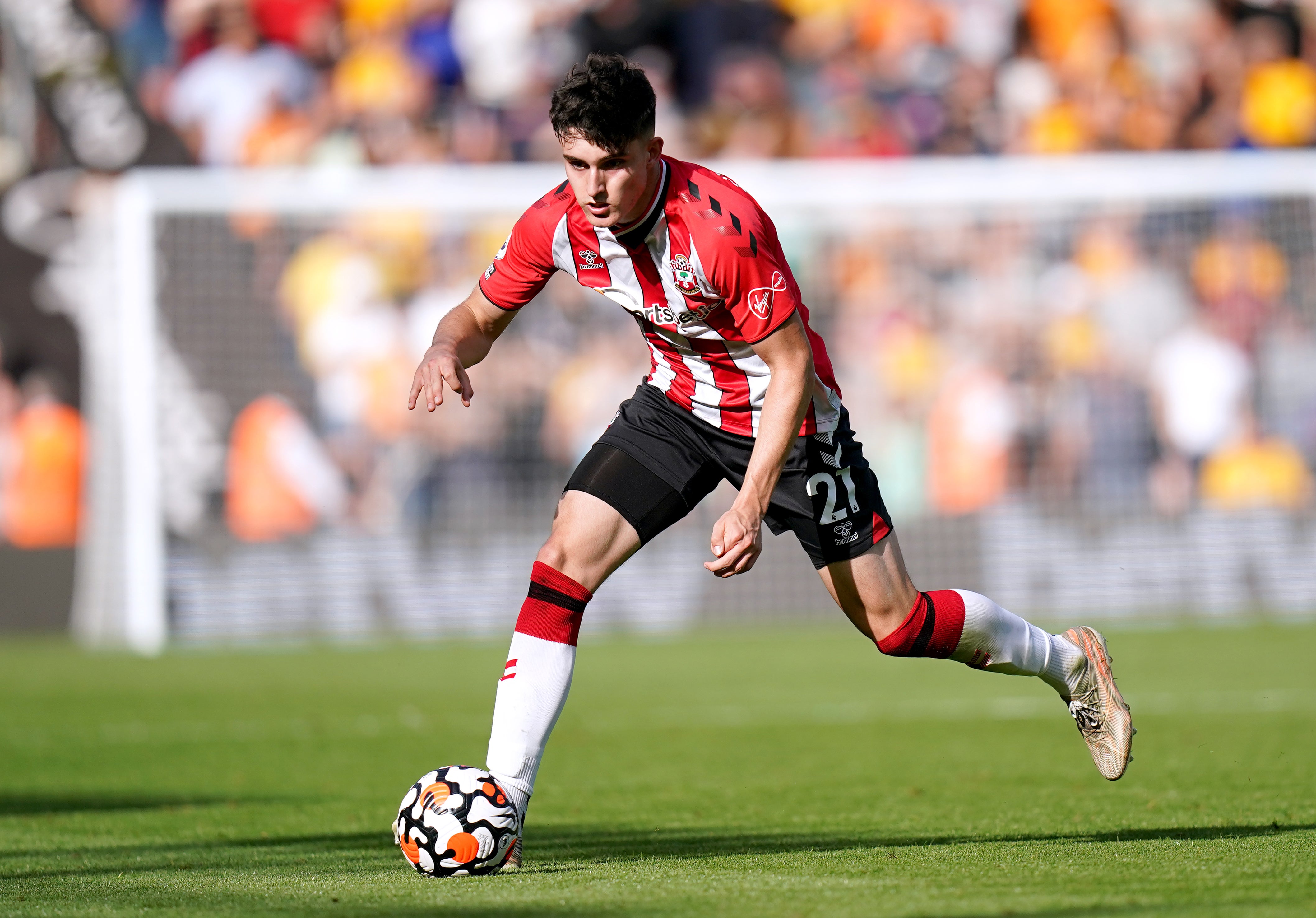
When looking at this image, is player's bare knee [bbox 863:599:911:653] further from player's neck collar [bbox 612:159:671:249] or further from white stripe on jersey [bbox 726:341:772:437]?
player's neck collar [bbox 612:159:671:249]

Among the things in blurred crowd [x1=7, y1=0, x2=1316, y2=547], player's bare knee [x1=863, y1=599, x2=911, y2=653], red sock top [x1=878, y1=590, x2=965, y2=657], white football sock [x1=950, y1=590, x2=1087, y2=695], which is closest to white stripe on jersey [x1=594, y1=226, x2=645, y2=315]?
player's bare knee [x1=863, y1=599, x2=911, y2=653]

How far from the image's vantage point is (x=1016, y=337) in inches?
607

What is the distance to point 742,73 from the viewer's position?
18297 mm

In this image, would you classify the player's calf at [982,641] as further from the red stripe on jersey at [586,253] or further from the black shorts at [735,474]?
the red stripe on jersey at [586,253]

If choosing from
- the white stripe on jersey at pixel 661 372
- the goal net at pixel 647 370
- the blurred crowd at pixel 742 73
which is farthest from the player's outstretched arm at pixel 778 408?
the blurred crowd at pixel 742 73

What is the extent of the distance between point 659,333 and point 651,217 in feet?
1.67

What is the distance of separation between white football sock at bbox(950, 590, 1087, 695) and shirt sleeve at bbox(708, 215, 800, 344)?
1.29 metres

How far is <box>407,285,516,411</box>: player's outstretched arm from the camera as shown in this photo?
495cm

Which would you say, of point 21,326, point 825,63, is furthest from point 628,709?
point 825,63

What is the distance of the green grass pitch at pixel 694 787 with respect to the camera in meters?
4.14

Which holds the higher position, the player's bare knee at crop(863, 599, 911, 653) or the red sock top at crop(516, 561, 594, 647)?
the red sock top at crop(516, 561, 594, 647)

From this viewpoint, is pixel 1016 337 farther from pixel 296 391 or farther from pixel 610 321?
pixel 296 391

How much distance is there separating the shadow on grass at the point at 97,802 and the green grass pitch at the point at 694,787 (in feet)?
0.07

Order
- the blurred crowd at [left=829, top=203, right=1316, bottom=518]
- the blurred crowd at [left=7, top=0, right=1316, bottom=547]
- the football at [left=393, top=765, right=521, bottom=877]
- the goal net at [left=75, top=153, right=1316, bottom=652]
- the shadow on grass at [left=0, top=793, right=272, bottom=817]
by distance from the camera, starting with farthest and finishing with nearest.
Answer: the blurred crowd at [left=829, top=203, right=1316, bottom=518] < the blurred crowd at [left=7, top=0, right=1316, bottom=547] < the goal net at [left=75, top=153, right=1316, bottom=652] < the shadow on grass at [left=0, top=793, right=272, bottom=817] < the football at [left=393, top=765, right=521, bottom=877]
